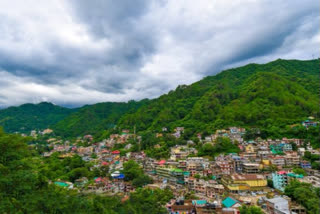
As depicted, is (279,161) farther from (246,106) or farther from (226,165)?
(246,106)

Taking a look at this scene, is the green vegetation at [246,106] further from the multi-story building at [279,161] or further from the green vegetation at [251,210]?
the green vegetation at [251,210]

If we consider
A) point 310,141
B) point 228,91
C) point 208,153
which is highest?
point 228,91

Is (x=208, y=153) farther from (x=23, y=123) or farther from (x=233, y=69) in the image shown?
(x=23, y=123)

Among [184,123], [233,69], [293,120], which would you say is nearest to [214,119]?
[184,123]

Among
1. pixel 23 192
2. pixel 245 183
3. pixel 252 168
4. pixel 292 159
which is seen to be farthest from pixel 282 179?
pixel 23 192

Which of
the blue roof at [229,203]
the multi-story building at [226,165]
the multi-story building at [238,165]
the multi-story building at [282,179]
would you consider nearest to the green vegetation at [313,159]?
the multi-story building at [282,179]

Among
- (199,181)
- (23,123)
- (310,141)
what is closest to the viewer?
(199,181)

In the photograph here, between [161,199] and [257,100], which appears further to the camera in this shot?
[257,100]

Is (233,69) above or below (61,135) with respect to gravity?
above
